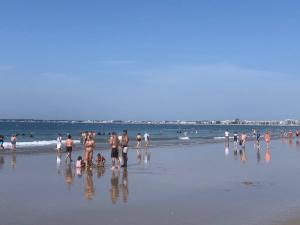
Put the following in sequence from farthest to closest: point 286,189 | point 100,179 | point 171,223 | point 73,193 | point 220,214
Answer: point 100,179, point 286,189, point 73,193, point 220,214, point 171,223

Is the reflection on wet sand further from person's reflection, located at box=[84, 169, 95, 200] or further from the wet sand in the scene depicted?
person's reflection, located at box=[84, 169, 95, 200]

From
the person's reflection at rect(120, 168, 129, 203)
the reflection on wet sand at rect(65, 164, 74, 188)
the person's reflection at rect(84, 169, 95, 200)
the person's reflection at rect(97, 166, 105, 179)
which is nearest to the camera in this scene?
the person's reflection at rect(120, 168, 129, 203)

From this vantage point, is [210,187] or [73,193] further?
[210,187]

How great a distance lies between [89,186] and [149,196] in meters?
2.90

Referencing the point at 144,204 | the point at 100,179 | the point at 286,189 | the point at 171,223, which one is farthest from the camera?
the point at 100,179

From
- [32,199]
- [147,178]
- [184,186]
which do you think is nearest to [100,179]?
[147,178]

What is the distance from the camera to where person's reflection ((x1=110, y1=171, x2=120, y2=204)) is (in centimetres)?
1505

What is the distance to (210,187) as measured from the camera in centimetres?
1792

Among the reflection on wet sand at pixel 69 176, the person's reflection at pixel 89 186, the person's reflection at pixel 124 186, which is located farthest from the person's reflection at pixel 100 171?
the reflection on wet sand at pixel 69 176

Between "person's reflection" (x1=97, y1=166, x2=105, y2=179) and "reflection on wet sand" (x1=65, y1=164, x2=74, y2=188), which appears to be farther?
"person's reflection" (x1=97, y1=166, x2=105, y2=179)

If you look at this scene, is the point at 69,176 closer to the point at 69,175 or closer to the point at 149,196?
the point at 69,175

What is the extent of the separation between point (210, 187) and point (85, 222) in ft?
23.8

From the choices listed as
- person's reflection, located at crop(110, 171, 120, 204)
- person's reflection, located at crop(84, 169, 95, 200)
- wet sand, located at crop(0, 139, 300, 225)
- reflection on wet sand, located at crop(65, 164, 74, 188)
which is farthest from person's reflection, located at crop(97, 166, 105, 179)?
reflection on wet sand, located at crop(65, 164, 74, 188)

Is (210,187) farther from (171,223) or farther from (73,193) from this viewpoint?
(171,223)
